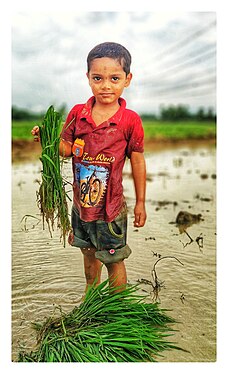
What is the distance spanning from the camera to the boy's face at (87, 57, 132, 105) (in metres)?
3.23

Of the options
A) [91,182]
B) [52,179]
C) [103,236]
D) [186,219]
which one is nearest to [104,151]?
[91,182]

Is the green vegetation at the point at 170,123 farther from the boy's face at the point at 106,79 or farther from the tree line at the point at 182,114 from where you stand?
the boy's face at the point at 106,79

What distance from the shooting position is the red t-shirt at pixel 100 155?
10.6 ft

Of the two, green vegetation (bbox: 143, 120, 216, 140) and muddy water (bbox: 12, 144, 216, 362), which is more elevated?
green vegetation (bbox: 143, 120, 216, 140)

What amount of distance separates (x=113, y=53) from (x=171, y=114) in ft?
1.76

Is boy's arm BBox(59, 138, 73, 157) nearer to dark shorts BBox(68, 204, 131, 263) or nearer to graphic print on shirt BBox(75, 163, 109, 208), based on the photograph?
graphic print on shirt BBox(75, 163, 109, 208)

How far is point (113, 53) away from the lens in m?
3.25

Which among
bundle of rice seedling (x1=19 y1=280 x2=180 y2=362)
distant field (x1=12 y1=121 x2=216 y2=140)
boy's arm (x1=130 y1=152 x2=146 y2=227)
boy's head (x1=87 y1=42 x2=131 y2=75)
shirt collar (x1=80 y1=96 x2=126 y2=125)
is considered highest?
boy's head (x1=87 y1=42 x2=131 y2=75)

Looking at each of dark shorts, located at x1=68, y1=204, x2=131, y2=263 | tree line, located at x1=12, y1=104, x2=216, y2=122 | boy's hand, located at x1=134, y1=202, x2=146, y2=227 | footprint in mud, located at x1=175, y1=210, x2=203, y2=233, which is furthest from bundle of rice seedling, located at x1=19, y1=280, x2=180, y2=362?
tree line, located at x1=12, y1=104, x2=216, y2=122

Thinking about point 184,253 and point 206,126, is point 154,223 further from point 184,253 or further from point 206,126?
point 206,126

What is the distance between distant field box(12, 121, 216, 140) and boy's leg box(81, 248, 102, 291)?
686mm

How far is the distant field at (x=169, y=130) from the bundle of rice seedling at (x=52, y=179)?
125mm

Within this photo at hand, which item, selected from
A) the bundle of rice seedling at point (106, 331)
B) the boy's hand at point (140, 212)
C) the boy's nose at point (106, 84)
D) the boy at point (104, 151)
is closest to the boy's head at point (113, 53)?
the boy at point (104, 151)

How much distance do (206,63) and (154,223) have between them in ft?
2.91
